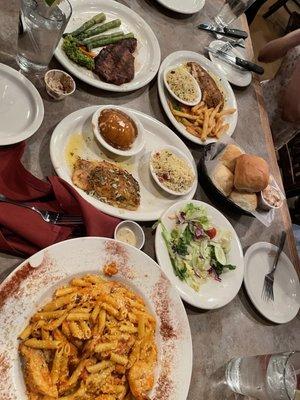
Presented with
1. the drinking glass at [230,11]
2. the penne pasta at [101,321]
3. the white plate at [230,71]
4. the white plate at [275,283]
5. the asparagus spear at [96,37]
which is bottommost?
the white plate at [275,283]

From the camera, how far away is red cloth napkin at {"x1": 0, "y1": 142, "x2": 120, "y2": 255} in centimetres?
161

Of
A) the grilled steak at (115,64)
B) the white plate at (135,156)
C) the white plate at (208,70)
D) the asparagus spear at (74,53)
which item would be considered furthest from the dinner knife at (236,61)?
the asparagus spear at (74,53)

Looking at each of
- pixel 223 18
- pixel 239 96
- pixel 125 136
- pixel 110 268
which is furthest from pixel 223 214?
pixel 223 18

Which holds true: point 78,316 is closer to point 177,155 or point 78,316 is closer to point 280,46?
point 177,155

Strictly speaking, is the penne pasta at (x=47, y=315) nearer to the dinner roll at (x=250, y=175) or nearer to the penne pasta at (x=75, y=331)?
the penne pasta at (x=75, y=331)

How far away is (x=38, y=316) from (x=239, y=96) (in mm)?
2221

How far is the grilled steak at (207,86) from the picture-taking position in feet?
8.73

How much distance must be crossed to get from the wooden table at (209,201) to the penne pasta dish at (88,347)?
0.91ft

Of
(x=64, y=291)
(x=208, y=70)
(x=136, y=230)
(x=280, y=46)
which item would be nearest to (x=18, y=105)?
(x=136, y=230)

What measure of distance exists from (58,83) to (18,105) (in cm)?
29

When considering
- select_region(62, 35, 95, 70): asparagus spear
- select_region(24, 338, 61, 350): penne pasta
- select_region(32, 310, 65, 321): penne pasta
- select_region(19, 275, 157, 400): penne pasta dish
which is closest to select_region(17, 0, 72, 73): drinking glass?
select_region(62, 35, 95, 70): asparagus spear

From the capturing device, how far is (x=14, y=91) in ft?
6.32

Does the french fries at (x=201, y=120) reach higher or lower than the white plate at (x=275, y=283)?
higher

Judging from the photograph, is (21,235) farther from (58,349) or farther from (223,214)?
(223,214)
